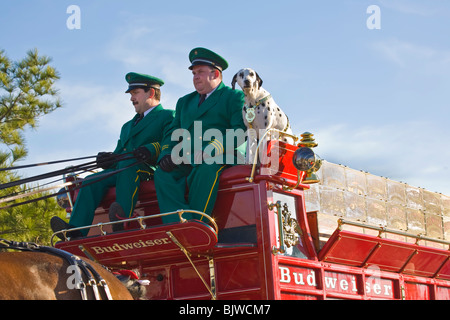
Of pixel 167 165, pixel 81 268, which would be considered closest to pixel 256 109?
pixel 167 165

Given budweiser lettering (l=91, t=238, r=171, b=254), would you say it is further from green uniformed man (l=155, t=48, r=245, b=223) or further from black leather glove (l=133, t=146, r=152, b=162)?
black leather glove (l=133, t=146, r=152, b=162)

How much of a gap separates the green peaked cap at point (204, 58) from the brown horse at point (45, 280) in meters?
2.94

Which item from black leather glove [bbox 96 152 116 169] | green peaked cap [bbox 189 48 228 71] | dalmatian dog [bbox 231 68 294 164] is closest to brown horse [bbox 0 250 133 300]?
black leather glove [bbox 96 152 116 169]

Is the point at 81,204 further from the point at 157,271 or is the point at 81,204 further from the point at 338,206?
the point at 338,206

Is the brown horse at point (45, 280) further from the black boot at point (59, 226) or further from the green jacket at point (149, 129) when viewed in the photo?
the green jacket at point (149, 129)

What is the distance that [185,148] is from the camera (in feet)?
21.6

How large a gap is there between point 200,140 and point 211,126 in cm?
18

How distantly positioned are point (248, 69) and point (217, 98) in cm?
46

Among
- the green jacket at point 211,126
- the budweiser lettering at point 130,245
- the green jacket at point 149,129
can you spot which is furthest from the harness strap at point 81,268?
the green jacket at point 149,129

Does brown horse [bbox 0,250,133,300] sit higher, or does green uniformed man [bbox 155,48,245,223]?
green uniformed man [bbox 155,48,245,223]

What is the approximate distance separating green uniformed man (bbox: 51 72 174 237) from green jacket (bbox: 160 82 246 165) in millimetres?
330

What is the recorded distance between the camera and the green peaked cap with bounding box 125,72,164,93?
7320mm

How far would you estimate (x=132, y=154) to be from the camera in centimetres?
697
